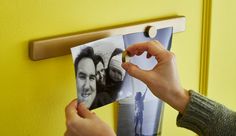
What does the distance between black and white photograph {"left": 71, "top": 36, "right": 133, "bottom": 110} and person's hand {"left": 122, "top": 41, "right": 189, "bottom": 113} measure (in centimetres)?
3

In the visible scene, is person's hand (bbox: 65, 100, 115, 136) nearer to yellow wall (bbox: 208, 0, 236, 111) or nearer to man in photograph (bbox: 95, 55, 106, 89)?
man in photograph (bbox: 95, 55, 106, 89)

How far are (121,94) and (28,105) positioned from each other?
0.17 metres

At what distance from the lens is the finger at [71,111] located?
0.54 meters

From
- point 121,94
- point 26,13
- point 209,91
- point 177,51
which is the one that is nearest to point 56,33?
point 26,13

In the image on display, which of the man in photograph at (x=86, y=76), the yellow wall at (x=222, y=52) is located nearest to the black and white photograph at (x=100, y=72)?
the man in photograph at (x=86, y=76)

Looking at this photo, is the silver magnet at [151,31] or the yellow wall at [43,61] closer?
the yellow wall at [43,61]

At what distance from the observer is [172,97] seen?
2.06 ft

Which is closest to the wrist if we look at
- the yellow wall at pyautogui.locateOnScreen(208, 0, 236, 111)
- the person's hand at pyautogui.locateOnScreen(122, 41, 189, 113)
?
the person's hand at pyautogui.locateOnScreen(122, 41, 189, 113)

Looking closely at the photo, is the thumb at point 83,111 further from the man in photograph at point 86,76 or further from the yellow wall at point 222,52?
the yellow wall at point 222,52

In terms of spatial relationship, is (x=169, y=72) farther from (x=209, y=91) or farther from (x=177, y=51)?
(x=209, y=91)

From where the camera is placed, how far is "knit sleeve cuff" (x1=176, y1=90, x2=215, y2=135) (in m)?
0.64

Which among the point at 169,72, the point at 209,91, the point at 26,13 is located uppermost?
the point at 26,13

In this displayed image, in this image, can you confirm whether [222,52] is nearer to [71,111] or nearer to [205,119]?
[205,119]

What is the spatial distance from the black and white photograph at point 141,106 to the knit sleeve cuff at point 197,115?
0.09 metres
